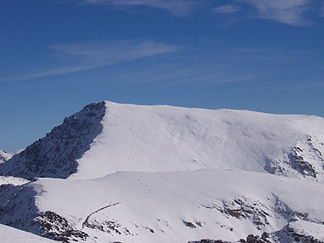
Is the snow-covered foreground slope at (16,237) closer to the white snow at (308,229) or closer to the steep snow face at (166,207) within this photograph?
the steep snow face at (166,207)

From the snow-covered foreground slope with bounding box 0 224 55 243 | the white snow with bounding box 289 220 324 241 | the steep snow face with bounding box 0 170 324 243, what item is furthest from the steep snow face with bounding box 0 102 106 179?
the snow-covered foreground slope with bounding box 0 224 55 243

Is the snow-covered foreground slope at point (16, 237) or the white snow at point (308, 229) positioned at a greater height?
the snow-covered foreground slope at point (16, 237)

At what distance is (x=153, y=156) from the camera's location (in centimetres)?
13550

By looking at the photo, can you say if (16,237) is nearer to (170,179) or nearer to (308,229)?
(308,229)

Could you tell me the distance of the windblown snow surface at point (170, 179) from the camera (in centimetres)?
6937

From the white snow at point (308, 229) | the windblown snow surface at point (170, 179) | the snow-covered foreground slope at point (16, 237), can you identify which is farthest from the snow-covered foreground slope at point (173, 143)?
the snow-covered foreground slope at point (16, 237)

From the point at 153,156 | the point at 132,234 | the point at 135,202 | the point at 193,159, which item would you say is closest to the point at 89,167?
the point at 153,156

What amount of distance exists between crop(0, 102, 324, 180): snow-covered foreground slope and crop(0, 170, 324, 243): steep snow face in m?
33.0

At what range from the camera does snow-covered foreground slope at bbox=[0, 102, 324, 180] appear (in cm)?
13439

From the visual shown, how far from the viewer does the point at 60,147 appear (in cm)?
15712

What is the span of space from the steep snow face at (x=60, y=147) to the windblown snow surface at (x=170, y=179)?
42 centimetres

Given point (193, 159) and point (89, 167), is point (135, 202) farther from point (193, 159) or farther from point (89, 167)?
point (193, 159)

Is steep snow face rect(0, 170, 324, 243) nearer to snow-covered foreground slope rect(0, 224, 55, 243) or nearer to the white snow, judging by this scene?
the white snow

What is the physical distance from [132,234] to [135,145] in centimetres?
7265
